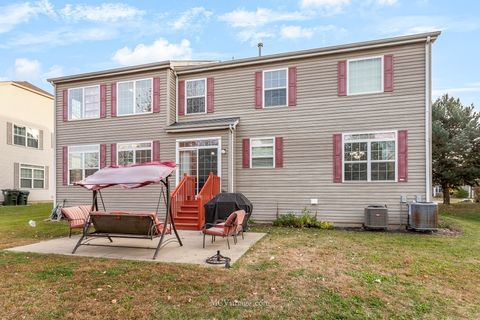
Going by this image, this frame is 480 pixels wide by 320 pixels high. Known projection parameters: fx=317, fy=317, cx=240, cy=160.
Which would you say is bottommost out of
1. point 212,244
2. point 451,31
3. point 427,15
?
point 212,244

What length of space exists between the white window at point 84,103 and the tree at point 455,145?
1869 cm

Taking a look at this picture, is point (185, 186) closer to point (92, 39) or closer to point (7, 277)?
point (7, 277)

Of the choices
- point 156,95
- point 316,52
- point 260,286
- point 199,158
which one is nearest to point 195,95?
point 156,95

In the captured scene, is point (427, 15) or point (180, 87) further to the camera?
point (180, 87)

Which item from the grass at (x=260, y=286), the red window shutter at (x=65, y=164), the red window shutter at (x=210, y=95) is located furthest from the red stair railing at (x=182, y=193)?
the red window shutter at (x=65, y=164)

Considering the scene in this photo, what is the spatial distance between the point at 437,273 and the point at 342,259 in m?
1.54

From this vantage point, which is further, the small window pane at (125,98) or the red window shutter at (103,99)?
the red window shutter at (103,99)

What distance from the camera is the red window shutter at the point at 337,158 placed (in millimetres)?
Answer: 10641

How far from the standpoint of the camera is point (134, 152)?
41.9 feet

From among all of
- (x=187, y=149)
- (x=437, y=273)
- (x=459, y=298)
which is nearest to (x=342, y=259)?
(x=437, y=273)

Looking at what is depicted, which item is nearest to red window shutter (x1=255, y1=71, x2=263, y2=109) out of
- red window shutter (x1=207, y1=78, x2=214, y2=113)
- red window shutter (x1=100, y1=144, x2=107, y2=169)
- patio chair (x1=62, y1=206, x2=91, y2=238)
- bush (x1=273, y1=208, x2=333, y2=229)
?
red window shutter (x1=207, y1=78, x2=214, y2=113)

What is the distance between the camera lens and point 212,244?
7.46m

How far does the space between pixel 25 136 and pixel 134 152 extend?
14.3m

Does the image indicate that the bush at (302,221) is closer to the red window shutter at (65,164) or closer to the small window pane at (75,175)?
the small window pane at (75,175)
